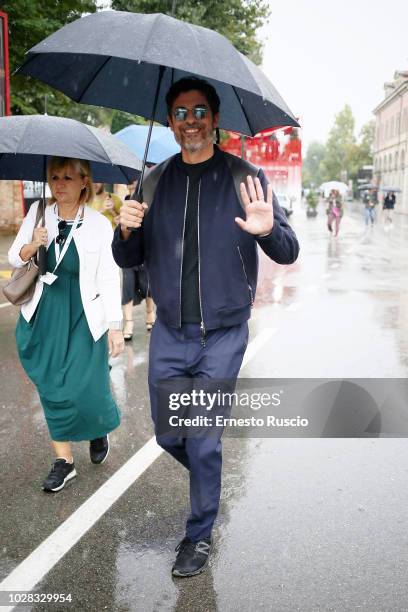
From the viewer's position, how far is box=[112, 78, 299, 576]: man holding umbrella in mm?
Result: 3029

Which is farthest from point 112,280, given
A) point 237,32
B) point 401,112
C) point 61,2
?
point 401,112

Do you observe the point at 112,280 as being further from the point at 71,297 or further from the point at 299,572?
the point at 299,572

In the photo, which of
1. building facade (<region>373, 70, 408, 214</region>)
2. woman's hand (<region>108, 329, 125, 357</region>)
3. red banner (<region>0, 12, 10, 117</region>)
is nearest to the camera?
woman's hand (<region>108, 329, 125, 357</region>)

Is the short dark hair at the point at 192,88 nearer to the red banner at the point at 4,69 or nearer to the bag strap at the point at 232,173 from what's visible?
the bag strap at the point at 232,173

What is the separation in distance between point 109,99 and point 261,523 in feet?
7.82

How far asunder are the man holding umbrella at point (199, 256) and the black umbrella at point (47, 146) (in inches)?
32.5

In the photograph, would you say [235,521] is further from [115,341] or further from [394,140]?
[394,140]

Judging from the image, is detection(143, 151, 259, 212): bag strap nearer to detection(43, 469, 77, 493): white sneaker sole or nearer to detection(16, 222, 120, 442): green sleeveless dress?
detection(16, 222, 120, 442): green sleeveless dress

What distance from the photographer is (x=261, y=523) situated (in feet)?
11.4

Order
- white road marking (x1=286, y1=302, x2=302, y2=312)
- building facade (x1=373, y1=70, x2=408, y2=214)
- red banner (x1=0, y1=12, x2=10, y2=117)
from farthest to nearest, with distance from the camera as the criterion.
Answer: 1. building facade (x1=373, y1=70, x2=408, y2=214)
2. red banner (x1=0, y1=12, x2=10, y2=117)
3. white road marking (x1=286, y1=302, x2=302, y2=312)

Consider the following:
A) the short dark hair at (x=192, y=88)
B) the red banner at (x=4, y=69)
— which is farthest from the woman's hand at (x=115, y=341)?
the red banner at (x=4, y=69)

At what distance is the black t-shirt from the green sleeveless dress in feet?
3.18

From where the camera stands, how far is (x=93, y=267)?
3801mm

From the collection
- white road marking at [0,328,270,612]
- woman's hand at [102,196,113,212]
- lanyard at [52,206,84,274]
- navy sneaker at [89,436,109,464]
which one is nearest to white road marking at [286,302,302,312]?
woman's hand at [102,196,113,212]
